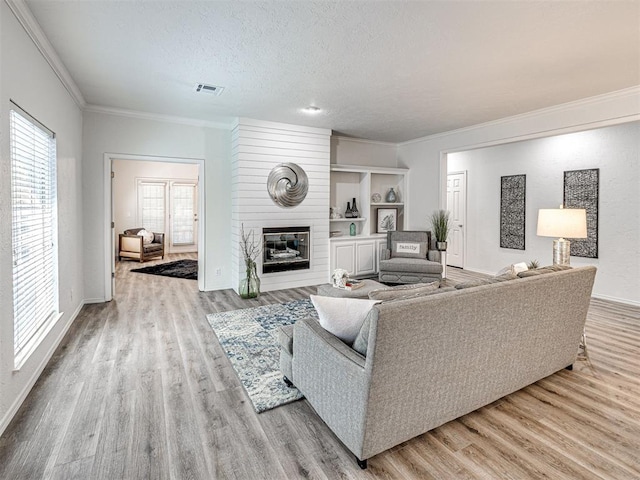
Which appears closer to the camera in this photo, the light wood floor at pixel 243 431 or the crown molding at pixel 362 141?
the light wood floor at pixel 243 431

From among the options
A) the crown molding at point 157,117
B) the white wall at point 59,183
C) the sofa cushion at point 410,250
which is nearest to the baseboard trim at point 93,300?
the white wall at point 59,183

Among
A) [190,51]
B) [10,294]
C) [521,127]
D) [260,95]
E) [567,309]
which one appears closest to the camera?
[10,294]

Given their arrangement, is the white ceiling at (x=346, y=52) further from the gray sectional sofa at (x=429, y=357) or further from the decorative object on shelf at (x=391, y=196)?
Result: the decorative object on shelf at (x=391, y=196)

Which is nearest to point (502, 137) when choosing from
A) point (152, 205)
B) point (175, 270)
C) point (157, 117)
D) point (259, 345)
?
point (259, 345)

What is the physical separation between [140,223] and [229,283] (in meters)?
4.82

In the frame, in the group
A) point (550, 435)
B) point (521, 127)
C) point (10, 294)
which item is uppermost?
point (521, 127)

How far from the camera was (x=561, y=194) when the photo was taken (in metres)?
5.22

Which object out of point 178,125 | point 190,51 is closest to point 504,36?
point 190,51

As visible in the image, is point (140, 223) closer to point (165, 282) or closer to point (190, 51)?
point (165, 282)

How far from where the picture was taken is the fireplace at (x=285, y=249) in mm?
5141

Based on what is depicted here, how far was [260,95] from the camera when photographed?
3801 millimetres

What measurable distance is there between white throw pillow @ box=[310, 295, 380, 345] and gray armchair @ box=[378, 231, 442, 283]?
3510mm

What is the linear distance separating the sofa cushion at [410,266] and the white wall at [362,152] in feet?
6.85

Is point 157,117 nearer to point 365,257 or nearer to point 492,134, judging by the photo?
point 365,257
